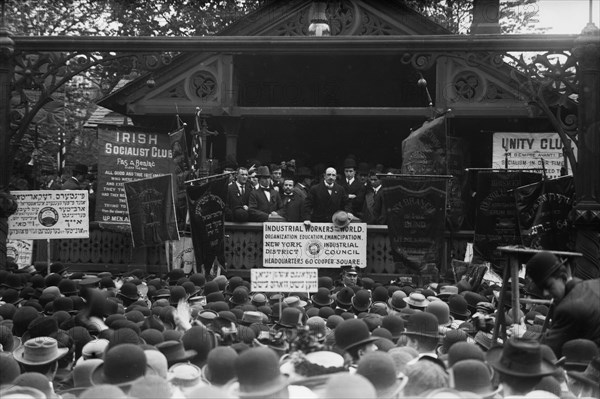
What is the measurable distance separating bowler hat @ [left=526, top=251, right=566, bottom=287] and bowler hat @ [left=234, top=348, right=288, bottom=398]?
2702 mm

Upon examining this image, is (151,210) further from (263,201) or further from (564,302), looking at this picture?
(564,302)

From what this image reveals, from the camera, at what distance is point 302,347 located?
7398mm

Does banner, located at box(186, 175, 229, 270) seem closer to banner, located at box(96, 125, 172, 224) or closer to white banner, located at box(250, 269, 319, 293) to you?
banner, located at box(96, 125, 172, 224)

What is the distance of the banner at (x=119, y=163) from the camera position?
16875 millimetres

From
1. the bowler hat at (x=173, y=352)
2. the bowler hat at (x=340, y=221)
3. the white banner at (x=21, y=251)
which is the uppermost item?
the bowler hat at (x=340, y=221)

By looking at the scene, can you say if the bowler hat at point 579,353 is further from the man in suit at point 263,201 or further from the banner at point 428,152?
the man in suit at point 263,201

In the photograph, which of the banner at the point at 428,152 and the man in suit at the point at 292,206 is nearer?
the banner at the point at 428,152

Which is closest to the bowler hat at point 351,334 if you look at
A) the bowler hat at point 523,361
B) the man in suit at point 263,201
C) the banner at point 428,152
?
the bowler hat at point 523,361

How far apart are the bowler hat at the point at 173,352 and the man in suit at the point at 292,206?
389 inches

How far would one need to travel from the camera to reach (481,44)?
44.1 ft

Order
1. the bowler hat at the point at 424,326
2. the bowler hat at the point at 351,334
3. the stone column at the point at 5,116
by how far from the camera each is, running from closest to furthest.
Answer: the bowler hat at the point at 351,334, the bowler hat at the point at 424,326, the stone column at the point at 5,116

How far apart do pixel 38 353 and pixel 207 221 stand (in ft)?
25.4

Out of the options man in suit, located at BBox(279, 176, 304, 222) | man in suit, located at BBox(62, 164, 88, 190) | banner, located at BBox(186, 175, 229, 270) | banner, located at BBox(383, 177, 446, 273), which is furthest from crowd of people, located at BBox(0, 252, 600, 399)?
man in suit, located at BBox(62, 164, 88, 190)

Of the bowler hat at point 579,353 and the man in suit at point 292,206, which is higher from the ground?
the man in suit at point 292,206
